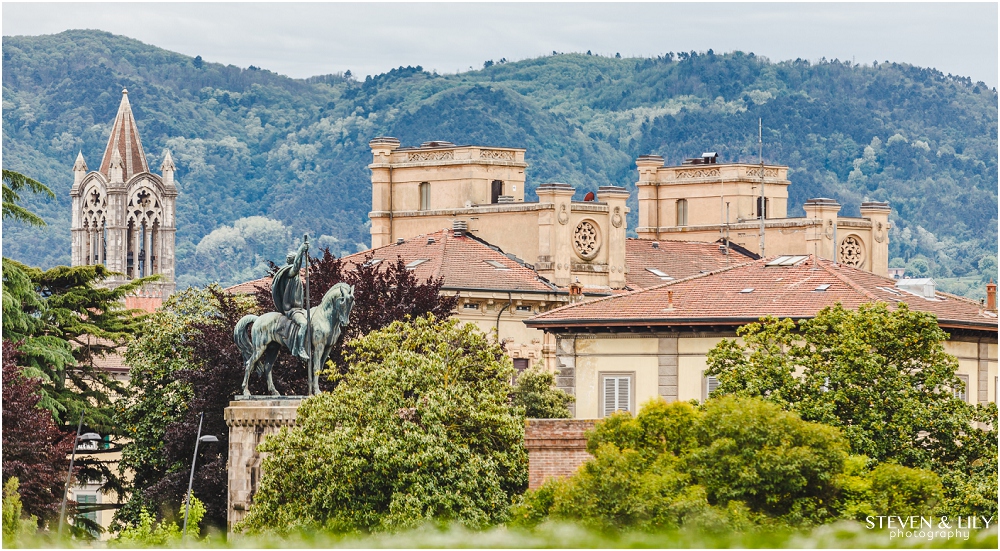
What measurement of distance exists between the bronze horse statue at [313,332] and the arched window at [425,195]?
5027 centimetres

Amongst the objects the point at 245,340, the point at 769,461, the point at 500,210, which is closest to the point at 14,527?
the point at 769,461

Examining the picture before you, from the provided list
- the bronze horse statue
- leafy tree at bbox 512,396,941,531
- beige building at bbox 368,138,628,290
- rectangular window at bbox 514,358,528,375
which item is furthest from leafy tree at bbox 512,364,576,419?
beige building at bbox 368,138,628,290

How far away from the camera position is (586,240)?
319 feet

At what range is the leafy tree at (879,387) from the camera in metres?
45.6

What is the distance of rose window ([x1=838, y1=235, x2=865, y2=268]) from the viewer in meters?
110

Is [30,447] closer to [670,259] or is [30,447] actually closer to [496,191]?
[496,191]

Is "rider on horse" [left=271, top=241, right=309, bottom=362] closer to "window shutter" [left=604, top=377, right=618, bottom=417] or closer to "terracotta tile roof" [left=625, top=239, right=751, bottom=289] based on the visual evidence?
"window shutter" [left=604, top=377, right=618, bottom=417]

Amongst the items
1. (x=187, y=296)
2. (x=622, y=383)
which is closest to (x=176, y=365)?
(x=187, y=296)

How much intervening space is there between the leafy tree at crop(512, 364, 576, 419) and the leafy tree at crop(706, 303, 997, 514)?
1356 cm

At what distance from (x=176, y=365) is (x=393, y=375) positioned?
18762 millimetres

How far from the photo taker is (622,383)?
60.3 m

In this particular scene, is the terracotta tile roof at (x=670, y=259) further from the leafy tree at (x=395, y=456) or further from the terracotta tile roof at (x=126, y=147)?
the terracotta tile roof at (x=126, y=147)

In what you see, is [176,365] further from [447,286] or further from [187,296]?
[447,286]

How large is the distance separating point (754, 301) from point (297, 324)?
43.0ft
